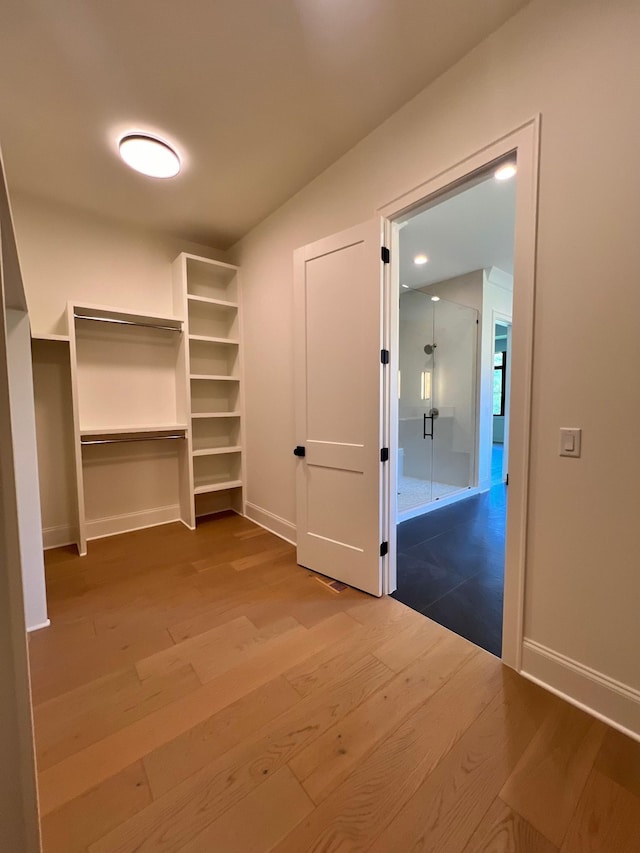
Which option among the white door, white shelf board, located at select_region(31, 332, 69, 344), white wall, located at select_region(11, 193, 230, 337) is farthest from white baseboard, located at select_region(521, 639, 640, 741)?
white wall, located at select_region(11, 193, 230, 337)

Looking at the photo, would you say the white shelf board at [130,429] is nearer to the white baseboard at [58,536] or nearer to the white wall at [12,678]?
the white baseboard at [58,536]

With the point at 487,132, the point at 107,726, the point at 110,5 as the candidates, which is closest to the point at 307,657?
the point at 107,726

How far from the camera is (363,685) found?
4.87 feet

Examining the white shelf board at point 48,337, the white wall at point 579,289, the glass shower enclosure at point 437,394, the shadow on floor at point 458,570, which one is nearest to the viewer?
the white wall at point 579,289

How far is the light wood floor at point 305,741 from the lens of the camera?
990 mm

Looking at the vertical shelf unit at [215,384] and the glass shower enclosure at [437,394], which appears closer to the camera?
the vertical shelf unit at [215,384]

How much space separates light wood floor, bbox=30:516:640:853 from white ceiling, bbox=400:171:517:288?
2541 millimetres

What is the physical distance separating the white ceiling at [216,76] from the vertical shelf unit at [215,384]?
1.06 metres

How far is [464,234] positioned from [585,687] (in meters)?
3.51

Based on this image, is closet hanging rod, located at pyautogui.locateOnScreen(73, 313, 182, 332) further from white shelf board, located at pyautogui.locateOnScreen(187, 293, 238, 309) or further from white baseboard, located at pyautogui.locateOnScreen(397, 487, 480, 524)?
white baseboard, located at pyautogui.locateOnScreen(397, 487, 480, 524)

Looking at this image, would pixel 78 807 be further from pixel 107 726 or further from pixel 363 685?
pixel 363 685

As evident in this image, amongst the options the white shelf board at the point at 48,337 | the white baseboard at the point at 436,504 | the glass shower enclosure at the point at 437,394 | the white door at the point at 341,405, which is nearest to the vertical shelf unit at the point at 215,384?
the white shelf board at the point at 48,337

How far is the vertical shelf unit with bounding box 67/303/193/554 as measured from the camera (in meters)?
2.96

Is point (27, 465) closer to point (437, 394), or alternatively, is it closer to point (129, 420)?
point (129, 420)
